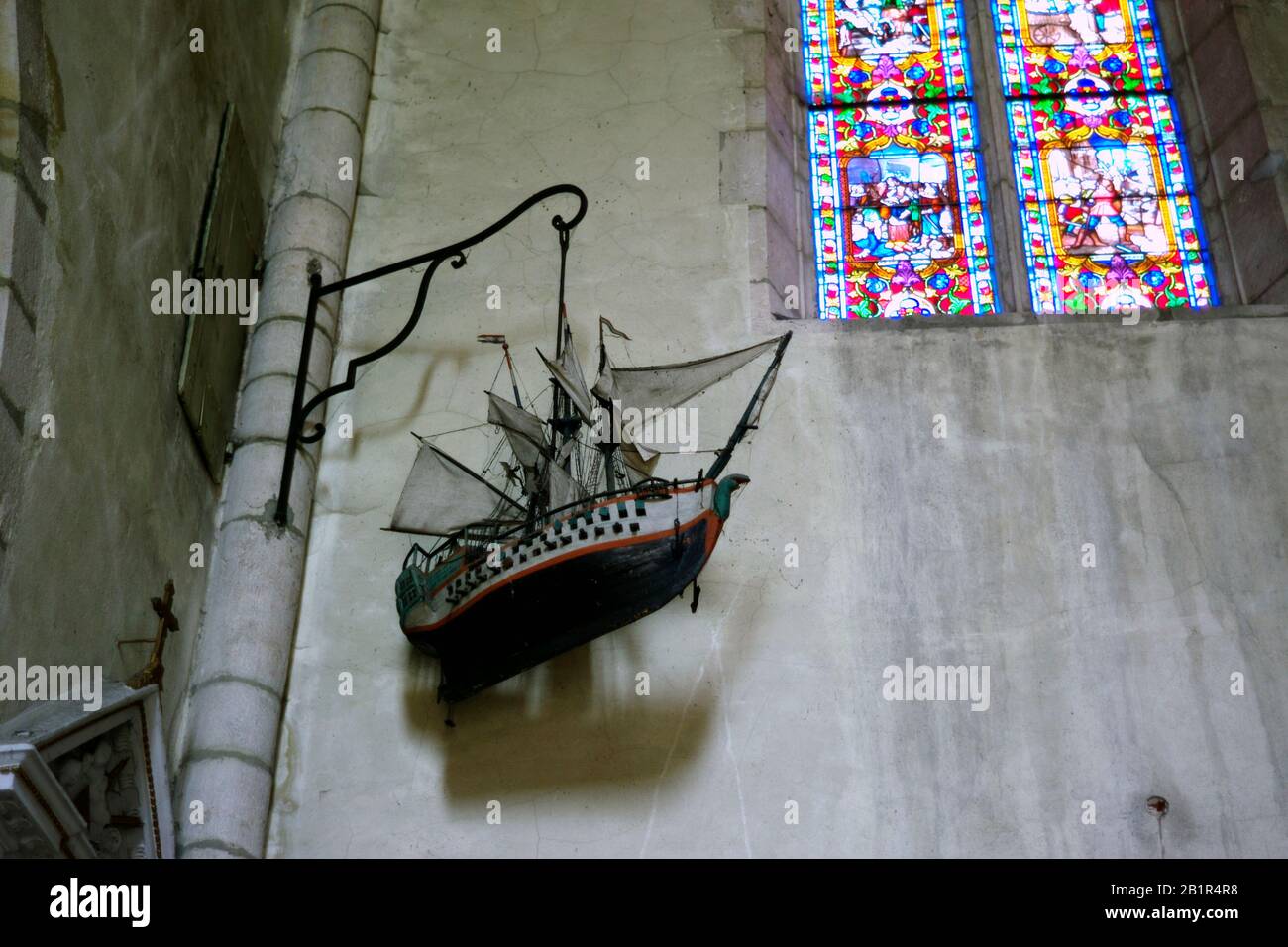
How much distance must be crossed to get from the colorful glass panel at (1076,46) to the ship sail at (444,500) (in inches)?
116

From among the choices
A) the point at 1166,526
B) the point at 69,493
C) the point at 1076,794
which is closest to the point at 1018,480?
the point at 1166,526

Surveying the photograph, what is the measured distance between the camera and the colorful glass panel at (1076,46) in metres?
6.65

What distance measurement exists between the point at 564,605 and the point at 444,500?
622 millimetres

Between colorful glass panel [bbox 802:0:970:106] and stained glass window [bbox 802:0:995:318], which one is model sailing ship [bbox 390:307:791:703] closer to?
stained glass window [bbox 802:0:995:318]

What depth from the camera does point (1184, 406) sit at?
554 centimetres

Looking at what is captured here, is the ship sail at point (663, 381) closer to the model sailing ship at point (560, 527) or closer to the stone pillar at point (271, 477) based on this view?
the model sailing ship at point (560, 527)

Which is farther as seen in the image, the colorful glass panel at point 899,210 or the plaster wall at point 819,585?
the colorful glass panel at point 899,210

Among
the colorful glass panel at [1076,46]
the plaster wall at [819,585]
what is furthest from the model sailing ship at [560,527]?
the colorful glass panel at [1076,46]

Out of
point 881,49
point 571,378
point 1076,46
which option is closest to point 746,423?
point 571,378

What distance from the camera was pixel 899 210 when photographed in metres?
6.33

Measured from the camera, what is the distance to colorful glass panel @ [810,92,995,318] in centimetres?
612

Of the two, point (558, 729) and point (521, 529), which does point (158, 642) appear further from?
point (558, 729)

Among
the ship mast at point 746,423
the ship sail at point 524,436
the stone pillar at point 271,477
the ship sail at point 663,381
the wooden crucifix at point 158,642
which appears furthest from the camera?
the ship sail at point 524,436
